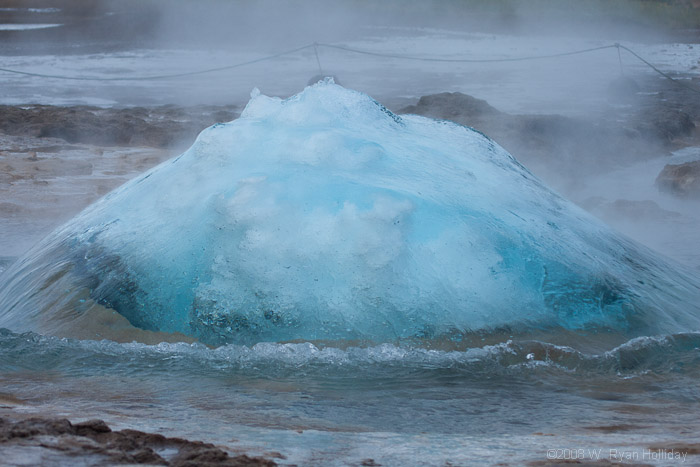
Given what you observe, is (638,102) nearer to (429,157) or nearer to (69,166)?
(69,166)

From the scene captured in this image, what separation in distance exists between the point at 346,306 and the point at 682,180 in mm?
5072

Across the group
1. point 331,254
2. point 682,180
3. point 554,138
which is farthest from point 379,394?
point 554,138

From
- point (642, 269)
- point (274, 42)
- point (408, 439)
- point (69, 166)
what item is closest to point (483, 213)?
point (642, 269)

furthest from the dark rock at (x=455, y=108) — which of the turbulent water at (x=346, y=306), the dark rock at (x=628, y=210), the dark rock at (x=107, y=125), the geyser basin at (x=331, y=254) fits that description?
the turbulent water at (x=346, y=306)

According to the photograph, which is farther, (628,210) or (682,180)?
(682,180)

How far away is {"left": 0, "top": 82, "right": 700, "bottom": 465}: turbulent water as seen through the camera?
2.27 m

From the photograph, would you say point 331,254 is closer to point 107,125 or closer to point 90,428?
point 90,428

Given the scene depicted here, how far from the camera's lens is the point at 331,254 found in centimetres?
269

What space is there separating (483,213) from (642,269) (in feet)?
2.77

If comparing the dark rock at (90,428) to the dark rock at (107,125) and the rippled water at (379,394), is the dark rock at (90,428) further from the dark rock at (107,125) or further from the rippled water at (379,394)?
the dark rock at (107,125)

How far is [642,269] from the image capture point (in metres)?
3.25

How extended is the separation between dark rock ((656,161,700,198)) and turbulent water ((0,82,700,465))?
12.2ft

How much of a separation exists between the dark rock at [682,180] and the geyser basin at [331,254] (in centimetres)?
372

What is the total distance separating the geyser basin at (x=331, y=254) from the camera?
268 centimetres
